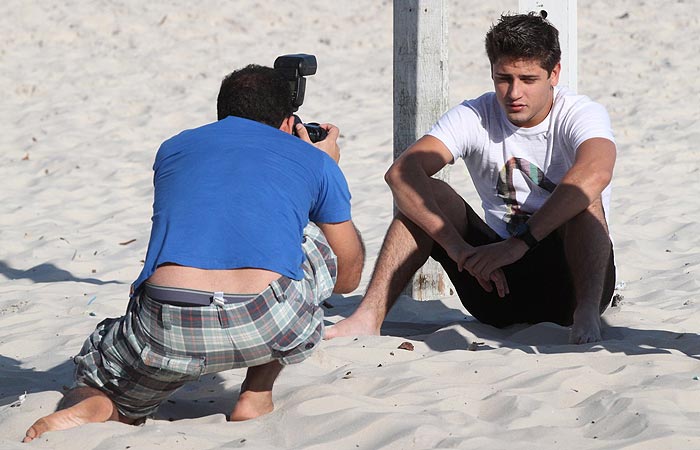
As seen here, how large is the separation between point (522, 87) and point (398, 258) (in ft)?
2.56

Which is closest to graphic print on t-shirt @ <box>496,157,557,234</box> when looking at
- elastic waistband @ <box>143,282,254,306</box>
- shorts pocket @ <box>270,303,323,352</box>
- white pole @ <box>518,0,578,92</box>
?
white pole @ <box>518,0,578,92</box>

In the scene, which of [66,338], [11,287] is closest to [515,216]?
[66,338]

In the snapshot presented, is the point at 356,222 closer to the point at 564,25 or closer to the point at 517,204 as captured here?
the point at 564,25

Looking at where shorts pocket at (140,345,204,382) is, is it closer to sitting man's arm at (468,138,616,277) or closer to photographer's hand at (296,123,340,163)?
photographer's hand at (296,123,340,163)

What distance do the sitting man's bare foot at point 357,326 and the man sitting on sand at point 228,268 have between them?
2.79 feet

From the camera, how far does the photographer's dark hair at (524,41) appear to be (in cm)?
369

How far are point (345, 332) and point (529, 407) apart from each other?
1.05 meters

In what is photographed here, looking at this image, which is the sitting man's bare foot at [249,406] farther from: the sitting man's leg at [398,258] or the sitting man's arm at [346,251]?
the sitting man's leg at [398,258]

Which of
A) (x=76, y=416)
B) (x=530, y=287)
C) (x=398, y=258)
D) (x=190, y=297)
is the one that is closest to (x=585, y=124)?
(x=530, y=287)

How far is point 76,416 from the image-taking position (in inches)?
110

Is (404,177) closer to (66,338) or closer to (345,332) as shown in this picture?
(345,332)

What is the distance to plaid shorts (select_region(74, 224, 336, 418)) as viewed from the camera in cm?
268

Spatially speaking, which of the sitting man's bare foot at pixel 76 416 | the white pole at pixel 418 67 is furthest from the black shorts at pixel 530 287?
the sitting man's bare foot at pixel 76 416

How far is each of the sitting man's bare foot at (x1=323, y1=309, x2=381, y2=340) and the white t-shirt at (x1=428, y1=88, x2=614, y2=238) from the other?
586 millimetres
